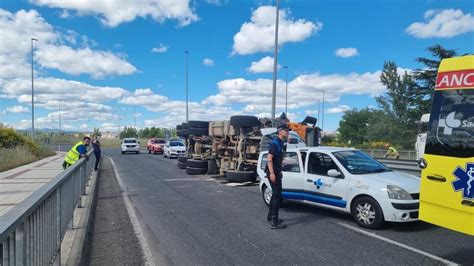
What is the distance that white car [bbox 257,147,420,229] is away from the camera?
270 inches

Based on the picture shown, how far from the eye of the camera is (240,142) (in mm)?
14367

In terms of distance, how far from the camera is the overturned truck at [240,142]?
14.0 meters

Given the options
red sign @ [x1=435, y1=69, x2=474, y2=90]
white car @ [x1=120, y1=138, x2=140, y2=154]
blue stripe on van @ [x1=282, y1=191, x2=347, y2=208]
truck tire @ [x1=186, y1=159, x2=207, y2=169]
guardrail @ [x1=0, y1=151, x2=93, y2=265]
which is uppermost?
red sign @ [x1=435, y1=69, x2=474, y2=90]

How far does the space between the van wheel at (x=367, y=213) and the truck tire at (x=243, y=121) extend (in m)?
7.55

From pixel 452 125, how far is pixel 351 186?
8.82 ft

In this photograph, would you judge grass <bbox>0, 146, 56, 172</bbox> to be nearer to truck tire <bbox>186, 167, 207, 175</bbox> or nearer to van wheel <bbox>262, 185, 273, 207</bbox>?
truck tire <bbox>186, 167, 207, 175</bbox>

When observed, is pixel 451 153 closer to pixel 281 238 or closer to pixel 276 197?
pixel 281 238

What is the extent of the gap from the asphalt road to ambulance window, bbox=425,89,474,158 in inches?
61.3

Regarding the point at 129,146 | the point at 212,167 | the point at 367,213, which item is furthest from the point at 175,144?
the point at 367,213

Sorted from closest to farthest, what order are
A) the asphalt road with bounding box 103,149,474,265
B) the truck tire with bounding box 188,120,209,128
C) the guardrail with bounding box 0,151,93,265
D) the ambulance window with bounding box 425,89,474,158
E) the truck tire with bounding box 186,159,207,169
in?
the guardrail with bounding box 0,151,93,265 → the ambulance window with bounding box 425,89,474,158 → the asphalt road with bounding box 103,149,474,265 → the truck tire with bounding box 186,159,207,169 → the truck tire with bounding box 188,120,209,128

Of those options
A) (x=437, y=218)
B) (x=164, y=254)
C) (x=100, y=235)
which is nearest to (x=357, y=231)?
(x=437, y=218)

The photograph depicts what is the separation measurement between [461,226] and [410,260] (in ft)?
3.14

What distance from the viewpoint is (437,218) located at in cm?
514

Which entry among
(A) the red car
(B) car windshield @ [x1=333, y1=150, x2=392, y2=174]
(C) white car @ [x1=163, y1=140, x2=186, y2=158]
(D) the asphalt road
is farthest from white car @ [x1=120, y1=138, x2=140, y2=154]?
(B) car windshield @ [x1=333, y1=150, x2=392, y2=174]
